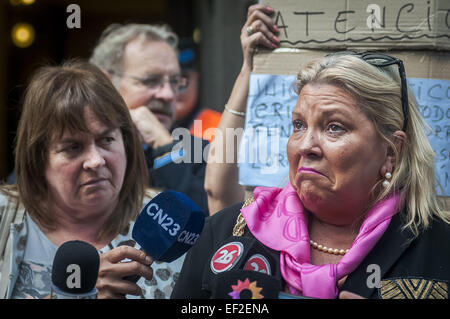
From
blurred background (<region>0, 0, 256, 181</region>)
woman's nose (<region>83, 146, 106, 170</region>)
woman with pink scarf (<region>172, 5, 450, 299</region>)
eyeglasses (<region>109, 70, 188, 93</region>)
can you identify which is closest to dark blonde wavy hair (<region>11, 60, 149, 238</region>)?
woman's nose (<region>83, 146, 106, 170</region>)

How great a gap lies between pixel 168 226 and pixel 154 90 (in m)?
1.82

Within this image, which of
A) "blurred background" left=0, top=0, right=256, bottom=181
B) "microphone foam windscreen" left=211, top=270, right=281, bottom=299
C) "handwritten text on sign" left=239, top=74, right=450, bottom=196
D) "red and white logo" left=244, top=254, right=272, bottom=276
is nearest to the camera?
"microphone foam windscreen" left=211, top=270, right=281, bottom=299

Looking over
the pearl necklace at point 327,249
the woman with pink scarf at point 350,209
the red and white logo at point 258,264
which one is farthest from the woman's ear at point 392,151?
the red and white logo at point 258,264

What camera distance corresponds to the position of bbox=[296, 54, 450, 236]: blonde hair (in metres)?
2.20

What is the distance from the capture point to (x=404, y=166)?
2271 millimetres

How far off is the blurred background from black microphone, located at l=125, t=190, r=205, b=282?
2937mm

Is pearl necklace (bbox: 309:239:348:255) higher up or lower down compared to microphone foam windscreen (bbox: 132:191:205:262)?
lower down

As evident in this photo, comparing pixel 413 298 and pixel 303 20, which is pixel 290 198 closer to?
pixel 413 298

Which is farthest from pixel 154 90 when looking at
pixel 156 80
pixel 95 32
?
pixel 95 32

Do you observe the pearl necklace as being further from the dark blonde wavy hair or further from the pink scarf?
the dark blonde wavy hair

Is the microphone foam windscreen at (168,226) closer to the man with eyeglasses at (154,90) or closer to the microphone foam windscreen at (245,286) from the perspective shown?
the microphone foam windscreen at (245,286)

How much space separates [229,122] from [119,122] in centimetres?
50

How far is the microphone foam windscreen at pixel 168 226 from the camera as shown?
6.64 ft
